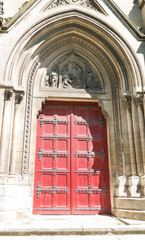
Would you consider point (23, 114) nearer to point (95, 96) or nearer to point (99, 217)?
point (95, 96)

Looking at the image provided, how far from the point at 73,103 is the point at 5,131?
242 centimetres

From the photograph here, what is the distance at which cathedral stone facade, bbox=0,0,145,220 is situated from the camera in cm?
561

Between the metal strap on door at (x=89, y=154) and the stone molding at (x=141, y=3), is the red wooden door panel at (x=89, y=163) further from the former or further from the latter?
the stone molding at (x=141, y=3)

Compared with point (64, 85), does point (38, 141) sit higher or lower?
lower

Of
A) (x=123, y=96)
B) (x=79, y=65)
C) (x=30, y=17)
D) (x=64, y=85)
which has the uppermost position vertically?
(x=30, y=17)

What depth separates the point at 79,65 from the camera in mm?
→ 7410

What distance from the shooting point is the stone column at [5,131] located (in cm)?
522

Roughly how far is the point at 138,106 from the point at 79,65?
8.49ft

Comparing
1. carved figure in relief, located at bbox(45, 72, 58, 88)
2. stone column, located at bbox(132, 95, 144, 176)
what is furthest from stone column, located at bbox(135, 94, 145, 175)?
carved figure in relief, located at bbox(45, 72, 58, 88)

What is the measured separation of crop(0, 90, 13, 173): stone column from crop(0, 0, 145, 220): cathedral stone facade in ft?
0.08

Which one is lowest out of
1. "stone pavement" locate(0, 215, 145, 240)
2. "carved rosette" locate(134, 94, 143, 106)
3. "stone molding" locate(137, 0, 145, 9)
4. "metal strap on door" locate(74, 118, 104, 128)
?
"stone pavement" locate(0, 215, 145, 240)

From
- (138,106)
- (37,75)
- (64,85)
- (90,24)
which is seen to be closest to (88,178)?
(138,106)

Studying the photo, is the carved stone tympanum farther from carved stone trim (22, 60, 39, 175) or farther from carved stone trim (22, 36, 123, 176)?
carved stone trim (22, 60, 39, 175)

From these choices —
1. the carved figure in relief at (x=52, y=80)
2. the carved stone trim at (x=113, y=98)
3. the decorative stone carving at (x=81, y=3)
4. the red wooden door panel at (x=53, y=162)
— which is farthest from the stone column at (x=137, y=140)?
the decorative stone carving at (x=81, y=3)
